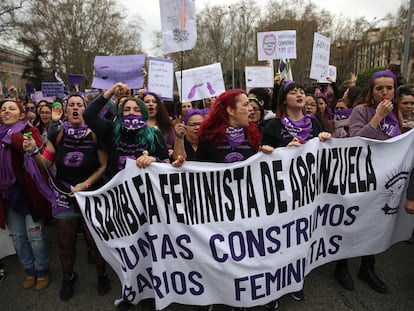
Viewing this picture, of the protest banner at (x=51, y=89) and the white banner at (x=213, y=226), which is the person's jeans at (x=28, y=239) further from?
the protest banner at (x=51, y=89)

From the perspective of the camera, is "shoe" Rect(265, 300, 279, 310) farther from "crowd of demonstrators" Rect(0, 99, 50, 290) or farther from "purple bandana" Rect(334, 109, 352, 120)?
"purple bandana" Rect(334, 109, 352, 120)

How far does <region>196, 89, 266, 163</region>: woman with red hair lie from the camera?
256 centimetres

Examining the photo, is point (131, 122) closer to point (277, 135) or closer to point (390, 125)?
point (277, 135)

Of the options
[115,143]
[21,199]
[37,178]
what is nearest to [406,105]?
[115,143]

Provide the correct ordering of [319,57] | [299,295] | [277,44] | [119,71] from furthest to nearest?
1. [277,44]
2. [319,57]
3. [119,71]
4. [299,295]

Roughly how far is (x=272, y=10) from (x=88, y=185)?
38.1 metres

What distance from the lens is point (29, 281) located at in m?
3.11

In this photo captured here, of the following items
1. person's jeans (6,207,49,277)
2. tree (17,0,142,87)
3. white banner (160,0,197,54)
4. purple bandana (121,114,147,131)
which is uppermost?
tree (17,0,142,87)

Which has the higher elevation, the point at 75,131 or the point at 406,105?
the point at 406,105

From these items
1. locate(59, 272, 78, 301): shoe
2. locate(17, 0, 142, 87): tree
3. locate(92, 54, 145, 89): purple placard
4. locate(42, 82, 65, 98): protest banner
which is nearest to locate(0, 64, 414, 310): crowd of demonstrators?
locate(59, 272, 78, 301): shoe

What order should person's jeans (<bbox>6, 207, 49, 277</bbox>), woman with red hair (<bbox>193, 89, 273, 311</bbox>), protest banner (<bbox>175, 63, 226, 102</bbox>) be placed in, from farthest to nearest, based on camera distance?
1. protest banner (<bbox>175, 63, 226, 102</bbox>)
2. person's jeans (<bbox>6, 207, 49, 277</bbox>)
3. woman with red hair (<bbox>193, 89, 273, 311</bbox>)

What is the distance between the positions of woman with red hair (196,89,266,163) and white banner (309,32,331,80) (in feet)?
9.48

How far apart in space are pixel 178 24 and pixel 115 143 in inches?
60.6

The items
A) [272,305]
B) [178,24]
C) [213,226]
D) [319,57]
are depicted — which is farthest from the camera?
[319,57]
